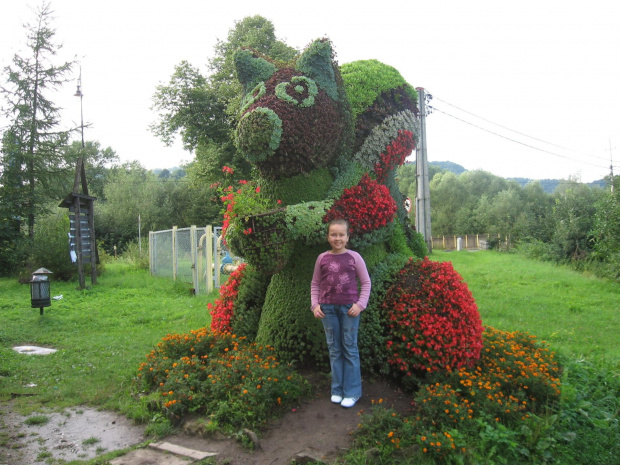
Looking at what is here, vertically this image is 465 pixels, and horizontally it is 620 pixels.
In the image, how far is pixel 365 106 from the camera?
5020mm

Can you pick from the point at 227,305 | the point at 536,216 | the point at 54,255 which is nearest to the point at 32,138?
the point at 54,255

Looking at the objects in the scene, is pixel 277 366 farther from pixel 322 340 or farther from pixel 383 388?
pixel 383 388

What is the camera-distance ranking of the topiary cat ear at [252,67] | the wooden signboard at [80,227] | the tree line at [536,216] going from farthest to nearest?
1. the tree line at [536,216]
2. the wooden signboard at [80,227]
3. the topiary cat ear at [252,67]

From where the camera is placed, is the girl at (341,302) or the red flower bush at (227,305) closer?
the girl at (341,302)

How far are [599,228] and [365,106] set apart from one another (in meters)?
13.1

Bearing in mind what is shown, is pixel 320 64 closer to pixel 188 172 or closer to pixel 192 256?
pixel 192 256

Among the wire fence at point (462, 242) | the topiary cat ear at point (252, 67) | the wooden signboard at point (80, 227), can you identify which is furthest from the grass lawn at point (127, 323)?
the wire fence at point (462, 242)

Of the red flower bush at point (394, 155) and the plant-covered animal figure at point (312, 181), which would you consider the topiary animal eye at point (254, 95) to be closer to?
the plant-covered animal figure at point (312, 181)

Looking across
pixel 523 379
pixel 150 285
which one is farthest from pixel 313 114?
pixel 150 285

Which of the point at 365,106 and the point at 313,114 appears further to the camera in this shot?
the point at 365,106

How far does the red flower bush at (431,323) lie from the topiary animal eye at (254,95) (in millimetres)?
2367

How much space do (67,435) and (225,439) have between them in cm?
160

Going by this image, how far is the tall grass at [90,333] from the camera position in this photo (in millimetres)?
5359

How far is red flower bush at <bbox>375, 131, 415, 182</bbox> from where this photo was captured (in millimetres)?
5051
